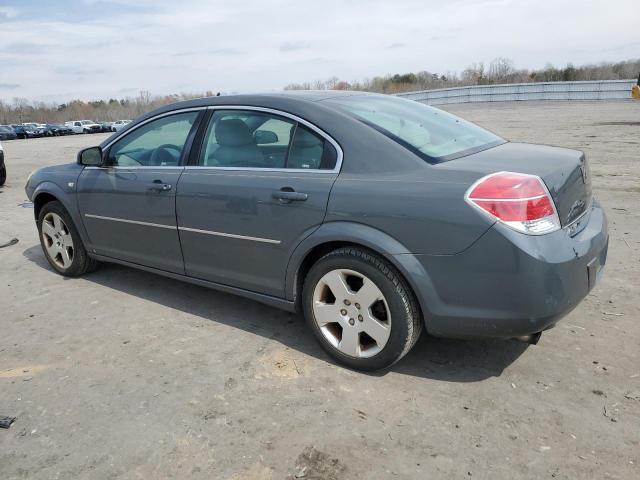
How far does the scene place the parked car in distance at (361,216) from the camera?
2.76 meters

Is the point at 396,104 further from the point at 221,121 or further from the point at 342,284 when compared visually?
the point at 342,284

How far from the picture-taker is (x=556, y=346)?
3.49 m

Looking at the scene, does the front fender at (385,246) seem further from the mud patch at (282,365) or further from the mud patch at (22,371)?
the mud patch at (22,371)

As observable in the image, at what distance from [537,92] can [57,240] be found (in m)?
41.5

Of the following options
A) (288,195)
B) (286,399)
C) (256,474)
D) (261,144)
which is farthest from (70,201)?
(256,474)

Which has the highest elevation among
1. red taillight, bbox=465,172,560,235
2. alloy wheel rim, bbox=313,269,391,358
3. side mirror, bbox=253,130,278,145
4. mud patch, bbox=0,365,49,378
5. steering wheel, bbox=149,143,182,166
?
side mirror, bbox=253,130,278,145

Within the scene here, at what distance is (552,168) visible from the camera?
301cm

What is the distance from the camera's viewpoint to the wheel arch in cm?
293

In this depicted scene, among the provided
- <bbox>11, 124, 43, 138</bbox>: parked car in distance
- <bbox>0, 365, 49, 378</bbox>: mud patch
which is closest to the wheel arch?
<bbox>0, 365, 49, 378</bbox>: mud patch

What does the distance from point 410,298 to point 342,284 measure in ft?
1.36

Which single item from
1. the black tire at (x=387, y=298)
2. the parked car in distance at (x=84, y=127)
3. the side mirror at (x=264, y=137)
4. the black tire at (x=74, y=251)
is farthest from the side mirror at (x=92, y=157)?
the parked car in distance at (x=84, y=127)

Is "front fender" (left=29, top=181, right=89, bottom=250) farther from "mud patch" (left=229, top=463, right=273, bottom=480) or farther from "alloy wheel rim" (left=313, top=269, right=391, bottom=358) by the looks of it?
"mud patch" (left=229, top=463, right=273, bottom=480)

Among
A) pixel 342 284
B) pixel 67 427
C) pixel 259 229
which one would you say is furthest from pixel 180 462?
pixel 259 229

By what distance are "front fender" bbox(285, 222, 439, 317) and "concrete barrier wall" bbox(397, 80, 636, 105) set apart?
3096 centimetres
